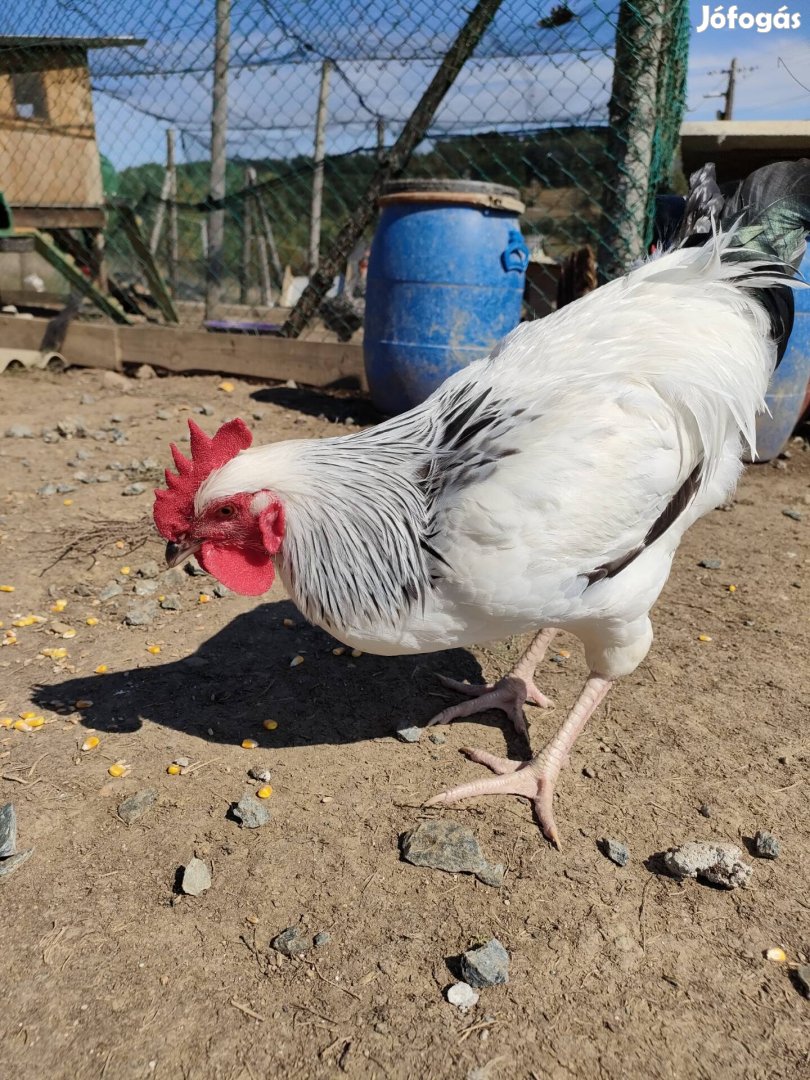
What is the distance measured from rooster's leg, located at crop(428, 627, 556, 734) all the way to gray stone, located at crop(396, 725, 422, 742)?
0.26 ft

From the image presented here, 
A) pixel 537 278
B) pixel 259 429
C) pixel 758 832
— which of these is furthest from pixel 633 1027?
pixel 537 278

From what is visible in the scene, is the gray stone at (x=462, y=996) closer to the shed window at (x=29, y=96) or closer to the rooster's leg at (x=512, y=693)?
the rooster's leg at (x=512, y=693)

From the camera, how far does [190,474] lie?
6.72ft

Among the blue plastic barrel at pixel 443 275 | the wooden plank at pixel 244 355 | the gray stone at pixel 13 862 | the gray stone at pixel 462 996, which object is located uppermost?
the blue plastic barrel at pixel 443 275

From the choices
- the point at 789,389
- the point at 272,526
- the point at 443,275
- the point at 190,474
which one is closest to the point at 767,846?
the point at 272,526

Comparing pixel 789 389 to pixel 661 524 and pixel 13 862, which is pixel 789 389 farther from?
pixel 13 862

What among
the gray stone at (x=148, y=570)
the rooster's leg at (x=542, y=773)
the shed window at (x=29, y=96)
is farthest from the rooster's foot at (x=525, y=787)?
the shed window at (x=29, y=96)

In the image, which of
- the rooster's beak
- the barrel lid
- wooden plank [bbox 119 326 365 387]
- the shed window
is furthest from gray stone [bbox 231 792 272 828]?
the shed window

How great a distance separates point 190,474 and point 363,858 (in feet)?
3.73

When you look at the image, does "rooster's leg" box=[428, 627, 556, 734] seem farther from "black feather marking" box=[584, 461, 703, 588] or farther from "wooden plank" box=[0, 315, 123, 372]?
"wooden plank" box=[0, 315, 123, 372]

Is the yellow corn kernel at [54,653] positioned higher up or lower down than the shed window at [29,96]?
lower down

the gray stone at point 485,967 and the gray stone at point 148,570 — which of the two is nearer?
the gray stone at point 485,967

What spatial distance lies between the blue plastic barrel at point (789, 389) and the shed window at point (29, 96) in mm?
7218

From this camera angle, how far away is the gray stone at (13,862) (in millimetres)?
1877
